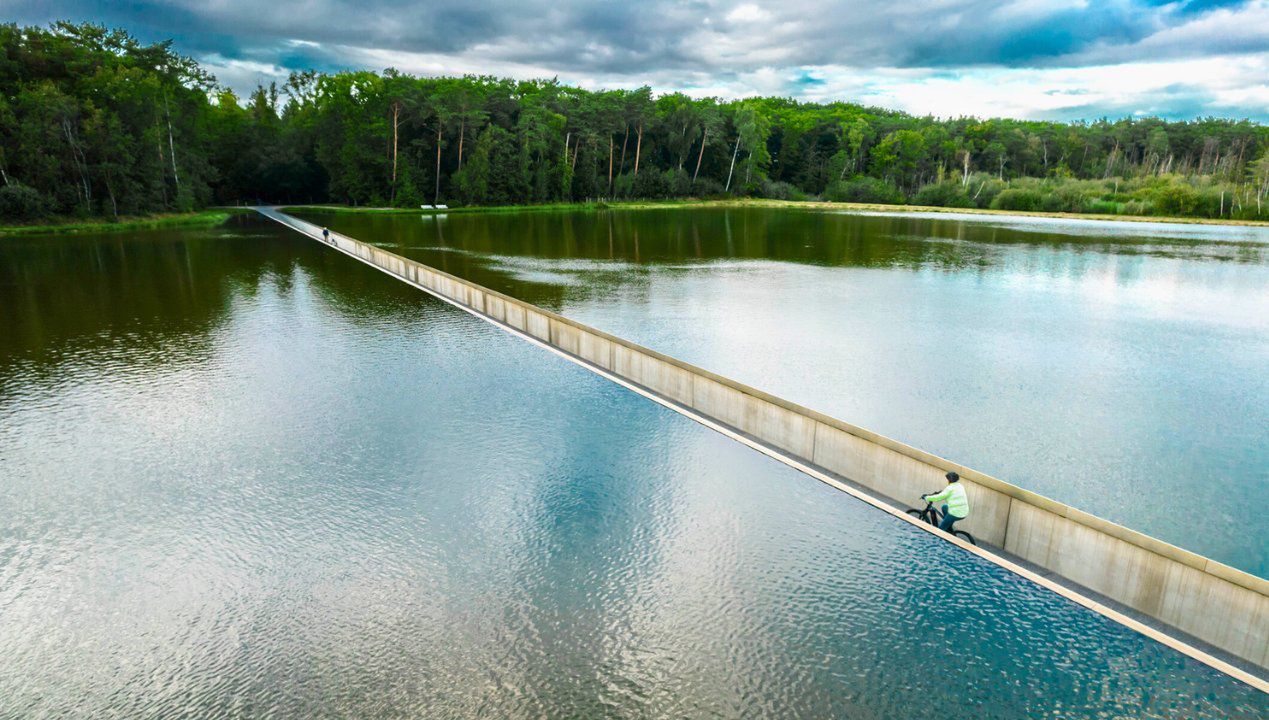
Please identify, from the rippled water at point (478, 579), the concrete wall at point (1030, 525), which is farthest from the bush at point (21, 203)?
the concrete wall at point (1030, 525)

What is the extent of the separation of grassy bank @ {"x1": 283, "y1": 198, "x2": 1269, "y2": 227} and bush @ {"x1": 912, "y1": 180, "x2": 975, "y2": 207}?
205 centimetres

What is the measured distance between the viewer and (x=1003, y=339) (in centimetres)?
2655

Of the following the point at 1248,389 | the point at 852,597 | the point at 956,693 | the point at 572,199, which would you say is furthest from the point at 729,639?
the point at 572,199

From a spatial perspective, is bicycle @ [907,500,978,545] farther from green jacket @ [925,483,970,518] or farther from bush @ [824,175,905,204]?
bush @ [824,175,905,204]

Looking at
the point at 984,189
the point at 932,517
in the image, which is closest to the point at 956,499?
the point at 932,517

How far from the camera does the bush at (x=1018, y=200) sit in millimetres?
107688

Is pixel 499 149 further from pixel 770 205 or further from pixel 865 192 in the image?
pixel 865 192

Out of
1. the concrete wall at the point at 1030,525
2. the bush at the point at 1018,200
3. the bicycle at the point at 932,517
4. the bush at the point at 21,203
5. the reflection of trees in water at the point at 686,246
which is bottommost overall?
the bicycle at the point at 932,517

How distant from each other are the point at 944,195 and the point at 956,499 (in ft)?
403

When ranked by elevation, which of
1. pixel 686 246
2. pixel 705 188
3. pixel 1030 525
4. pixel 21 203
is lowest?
pixel 1030 525

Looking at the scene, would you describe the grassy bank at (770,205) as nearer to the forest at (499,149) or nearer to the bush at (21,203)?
the forest at (499,149)

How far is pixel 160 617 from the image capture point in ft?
34.7

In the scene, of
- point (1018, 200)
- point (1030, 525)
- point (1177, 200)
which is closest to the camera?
point (1030, 525)

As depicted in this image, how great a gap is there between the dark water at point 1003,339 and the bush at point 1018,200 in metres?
47.9
